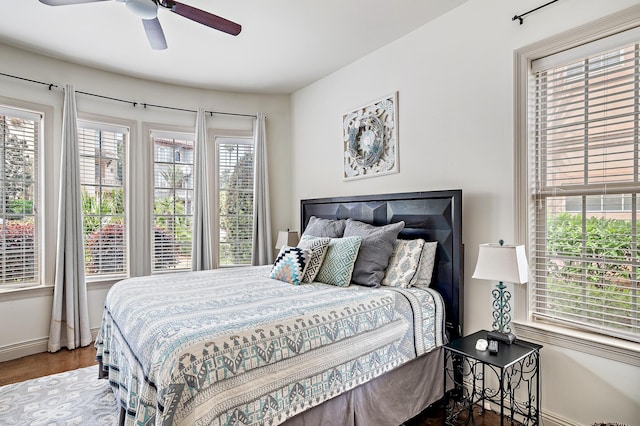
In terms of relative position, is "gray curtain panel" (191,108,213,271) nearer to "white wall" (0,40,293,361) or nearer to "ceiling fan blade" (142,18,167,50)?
"white wall" (0,40,293,361)

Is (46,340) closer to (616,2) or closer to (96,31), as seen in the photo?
(96,31)

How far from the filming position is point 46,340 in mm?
3408

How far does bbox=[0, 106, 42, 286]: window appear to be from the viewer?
326 cm

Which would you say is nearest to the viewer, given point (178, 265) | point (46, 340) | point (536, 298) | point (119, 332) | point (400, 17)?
point (119, 332)

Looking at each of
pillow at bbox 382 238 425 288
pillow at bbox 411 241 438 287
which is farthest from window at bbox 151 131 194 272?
pillow at bbox 411 241 438 287

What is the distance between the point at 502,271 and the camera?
198cm

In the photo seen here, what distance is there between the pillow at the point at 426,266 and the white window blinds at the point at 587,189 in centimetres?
62

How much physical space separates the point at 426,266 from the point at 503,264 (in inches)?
24.3

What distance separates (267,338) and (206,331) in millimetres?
265

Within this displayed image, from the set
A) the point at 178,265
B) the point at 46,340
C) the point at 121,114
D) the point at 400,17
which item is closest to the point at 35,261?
the point at 46,340

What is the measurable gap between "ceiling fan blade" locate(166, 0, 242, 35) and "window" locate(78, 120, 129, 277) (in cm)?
223

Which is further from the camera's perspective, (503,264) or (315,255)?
(315,255)

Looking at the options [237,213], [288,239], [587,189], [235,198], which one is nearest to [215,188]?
[235,198]

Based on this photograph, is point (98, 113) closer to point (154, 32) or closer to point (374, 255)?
point (154, 32)
